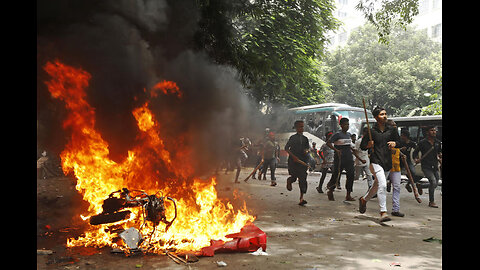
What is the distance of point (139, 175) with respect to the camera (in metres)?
5.72

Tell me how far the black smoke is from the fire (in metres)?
0.15

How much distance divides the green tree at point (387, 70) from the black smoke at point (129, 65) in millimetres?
28369

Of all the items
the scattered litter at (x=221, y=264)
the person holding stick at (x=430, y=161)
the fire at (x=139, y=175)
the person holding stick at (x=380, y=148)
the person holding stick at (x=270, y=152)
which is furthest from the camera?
the person holding stick at (x=270, y=152)

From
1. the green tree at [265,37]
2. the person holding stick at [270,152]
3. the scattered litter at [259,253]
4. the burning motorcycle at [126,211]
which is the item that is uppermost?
the green tree at [265,37]

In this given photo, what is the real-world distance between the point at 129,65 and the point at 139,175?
1915mm

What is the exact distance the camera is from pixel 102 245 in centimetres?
470

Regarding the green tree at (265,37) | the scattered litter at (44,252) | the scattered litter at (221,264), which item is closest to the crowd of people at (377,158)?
the green tree at (265,37)

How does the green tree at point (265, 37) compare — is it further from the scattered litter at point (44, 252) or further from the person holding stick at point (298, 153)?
the scattered litter at point (44, 252)

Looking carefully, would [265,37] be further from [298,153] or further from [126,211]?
[126,211]

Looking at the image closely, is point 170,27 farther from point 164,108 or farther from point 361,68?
point 361,68

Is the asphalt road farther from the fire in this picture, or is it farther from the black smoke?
the black smoke

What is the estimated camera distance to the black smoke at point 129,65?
18.9 feet

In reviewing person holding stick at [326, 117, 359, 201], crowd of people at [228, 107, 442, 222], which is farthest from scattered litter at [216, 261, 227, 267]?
person holding stick at [326, 117, 359, 201]
